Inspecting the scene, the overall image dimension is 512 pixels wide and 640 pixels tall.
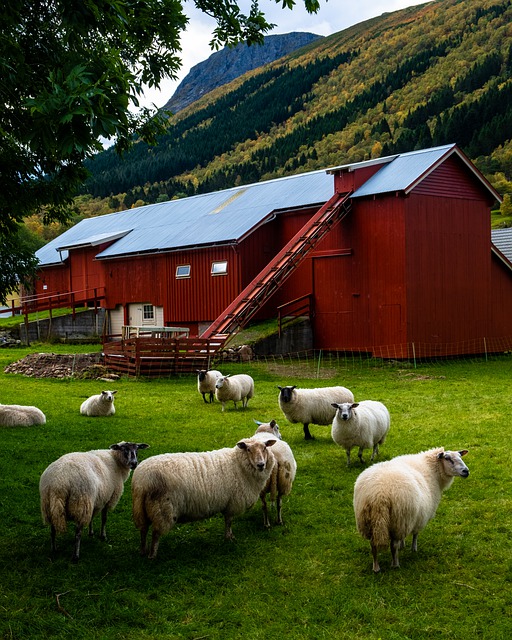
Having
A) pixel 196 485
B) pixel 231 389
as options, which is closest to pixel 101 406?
pixel 231 389

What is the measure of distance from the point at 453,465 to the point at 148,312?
29700 mm

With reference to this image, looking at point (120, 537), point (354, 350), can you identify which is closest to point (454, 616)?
point (120, 537)

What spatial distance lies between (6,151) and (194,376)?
15.0 meters

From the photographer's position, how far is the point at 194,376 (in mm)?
24297

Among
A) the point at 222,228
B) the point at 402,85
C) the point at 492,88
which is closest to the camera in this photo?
the point at 222,228

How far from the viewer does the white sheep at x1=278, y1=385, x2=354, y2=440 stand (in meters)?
13.7

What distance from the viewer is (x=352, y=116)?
130625 mm

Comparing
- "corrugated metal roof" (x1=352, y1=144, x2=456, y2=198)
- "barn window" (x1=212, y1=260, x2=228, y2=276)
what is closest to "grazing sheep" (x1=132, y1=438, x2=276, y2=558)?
"corrugated metal roof" (x1=352, y1=144, x2=456, y2=198)

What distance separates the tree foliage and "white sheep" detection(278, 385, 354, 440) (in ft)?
18.3

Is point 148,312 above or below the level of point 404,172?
below

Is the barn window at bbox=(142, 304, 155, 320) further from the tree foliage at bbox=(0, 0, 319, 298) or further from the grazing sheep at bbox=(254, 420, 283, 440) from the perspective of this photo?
the grazing sheep at bbox=(254, 420, 283, 440)

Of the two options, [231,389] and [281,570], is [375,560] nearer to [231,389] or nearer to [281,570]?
[281,570]

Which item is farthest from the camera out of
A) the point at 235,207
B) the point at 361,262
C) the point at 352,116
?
the point at 352,116

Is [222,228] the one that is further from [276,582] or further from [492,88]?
[492,88]
